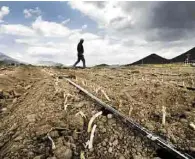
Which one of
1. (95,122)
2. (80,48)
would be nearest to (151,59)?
(80,48)

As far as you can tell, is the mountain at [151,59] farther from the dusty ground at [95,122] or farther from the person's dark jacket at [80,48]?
the dusty ground at [95,122]

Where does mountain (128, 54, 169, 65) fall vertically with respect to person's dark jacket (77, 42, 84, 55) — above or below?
below

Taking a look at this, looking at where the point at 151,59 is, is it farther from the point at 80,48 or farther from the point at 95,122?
the point at 95,122

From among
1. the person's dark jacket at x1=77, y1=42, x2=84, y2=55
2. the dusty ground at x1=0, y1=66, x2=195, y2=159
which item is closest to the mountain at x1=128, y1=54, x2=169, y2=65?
the person's dark jacket at x1=77, y1=42, x2=84, y2=55

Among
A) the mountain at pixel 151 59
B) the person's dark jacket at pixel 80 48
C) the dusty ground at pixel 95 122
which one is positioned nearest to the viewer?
the dusty ground at pixel 95 122

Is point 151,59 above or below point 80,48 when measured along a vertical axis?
below

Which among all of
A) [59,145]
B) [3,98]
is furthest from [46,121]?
[3,98]

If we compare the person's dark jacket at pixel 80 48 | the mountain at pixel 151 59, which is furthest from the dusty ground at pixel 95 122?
the mountain at pixel 151 59


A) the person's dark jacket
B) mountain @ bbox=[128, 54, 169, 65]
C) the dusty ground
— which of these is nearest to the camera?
the dusty ground

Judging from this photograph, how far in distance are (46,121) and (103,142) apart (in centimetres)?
133

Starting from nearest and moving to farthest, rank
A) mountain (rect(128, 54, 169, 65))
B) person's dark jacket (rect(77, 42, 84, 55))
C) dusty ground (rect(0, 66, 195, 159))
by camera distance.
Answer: dusty ground (rect(0, 66, 195, 159)) < person's dark jacket (rect(77, 42, 84, 55)) < mountain (rect(128, 54, 169, 65))

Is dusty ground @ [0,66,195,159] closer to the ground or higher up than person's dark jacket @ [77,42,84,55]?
closer to the ground

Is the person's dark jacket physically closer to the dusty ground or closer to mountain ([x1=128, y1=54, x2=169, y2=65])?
the dusty ground

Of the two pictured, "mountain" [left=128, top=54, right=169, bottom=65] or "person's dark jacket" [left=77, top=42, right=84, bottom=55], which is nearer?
"person's dark jacket" [left=77, top=42, right=84, bottom=55]
